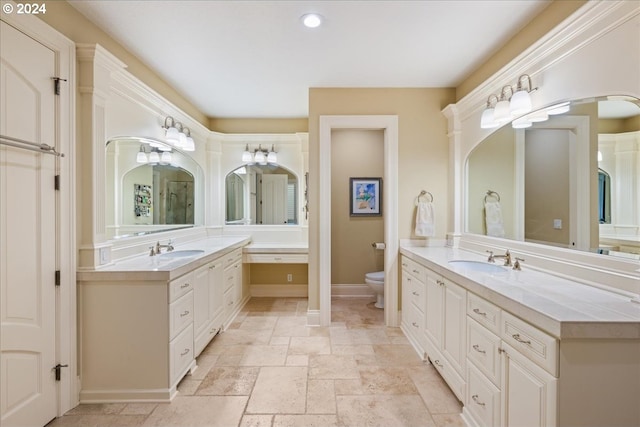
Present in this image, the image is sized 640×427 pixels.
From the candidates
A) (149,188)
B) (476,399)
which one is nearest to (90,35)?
(149,188)

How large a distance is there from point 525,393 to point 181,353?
217cm

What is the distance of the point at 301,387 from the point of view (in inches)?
86.4

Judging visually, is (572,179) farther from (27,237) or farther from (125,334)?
(27,237)

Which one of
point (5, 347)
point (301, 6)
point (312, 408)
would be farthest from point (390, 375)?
point (301, 6)

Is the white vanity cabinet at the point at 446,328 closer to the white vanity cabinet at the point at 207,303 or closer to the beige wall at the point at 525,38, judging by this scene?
the beige wall at the point at 525,38

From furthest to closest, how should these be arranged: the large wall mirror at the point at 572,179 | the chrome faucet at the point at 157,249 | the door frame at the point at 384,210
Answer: the door frame at the point at 384,210 → the chrome faucet at the point at 157,249 → the large wall mirror at the point at 572,179

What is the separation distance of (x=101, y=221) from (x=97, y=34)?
1407 millimetres

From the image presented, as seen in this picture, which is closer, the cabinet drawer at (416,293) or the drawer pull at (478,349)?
the drawer pull at (478,349)

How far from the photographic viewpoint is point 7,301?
162 centimetres

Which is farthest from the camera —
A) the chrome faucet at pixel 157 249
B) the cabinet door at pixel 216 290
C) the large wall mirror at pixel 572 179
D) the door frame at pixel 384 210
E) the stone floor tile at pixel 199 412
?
the door frame at pixel 384 210

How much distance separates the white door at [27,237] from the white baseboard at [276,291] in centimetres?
280

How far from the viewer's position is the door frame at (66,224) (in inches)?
74.0

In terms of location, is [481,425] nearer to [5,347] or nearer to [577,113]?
[577,113]

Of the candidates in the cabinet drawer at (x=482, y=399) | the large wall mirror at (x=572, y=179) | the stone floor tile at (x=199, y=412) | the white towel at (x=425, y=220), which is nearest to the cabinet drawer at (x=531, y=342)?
the cabinet drawer at (x=482, y=399)
